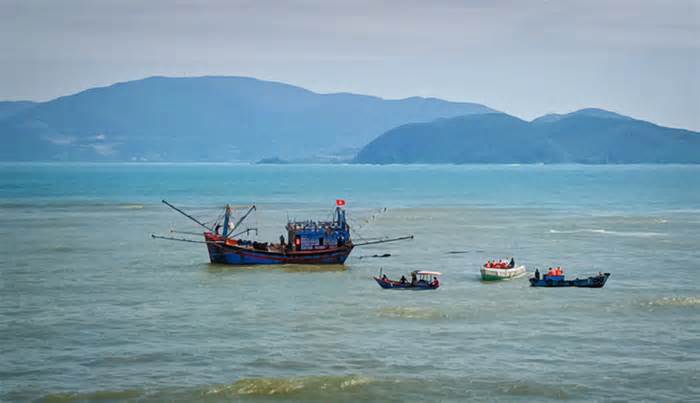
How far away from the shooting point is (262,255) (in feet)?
273

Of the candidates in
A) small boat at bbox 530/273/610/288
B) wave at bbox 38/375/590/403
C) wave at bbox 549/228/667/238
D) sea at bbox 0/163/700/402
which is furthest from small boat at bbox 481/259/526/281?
wave at bbox 549/228/667/238

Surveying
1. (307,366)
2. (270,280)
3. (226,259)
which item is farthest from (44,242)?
(307,366)

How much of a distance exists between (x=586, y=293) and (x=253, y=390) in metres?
31.6

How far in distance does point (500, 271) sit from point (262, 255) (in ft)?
69.9

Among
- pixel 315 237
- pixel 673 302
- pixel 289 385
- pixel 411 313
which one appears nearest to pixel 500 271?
pixel 673 302

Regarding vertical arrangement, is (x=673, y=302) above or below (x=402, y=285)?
below

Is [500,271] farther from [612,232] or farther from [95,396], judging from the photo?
[612,232]

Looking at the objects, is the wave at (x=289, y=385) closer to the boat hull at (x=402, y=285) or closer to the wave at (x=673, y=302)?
the boat hull at (x=402, y=285)

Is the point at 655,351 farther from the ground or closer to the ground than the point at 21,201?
closer to the ground

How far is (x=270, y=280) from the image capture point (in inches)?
2968

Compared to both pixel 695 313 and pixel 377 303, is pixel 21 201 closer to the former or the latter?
pixel 377 303

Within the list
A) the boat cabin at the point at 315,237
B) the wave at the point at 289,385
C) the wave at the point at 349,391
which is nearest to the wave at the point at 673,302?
the wave at the point at 349,391

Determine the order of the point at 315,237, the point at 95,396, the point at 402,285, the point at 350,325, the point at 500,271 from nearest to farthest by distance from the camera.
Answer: the point at 95,396
the point at 350,325
the point at 402,285
the point at 500,271
the point at 315,237

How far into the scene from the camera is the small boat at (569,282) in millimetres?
69625
